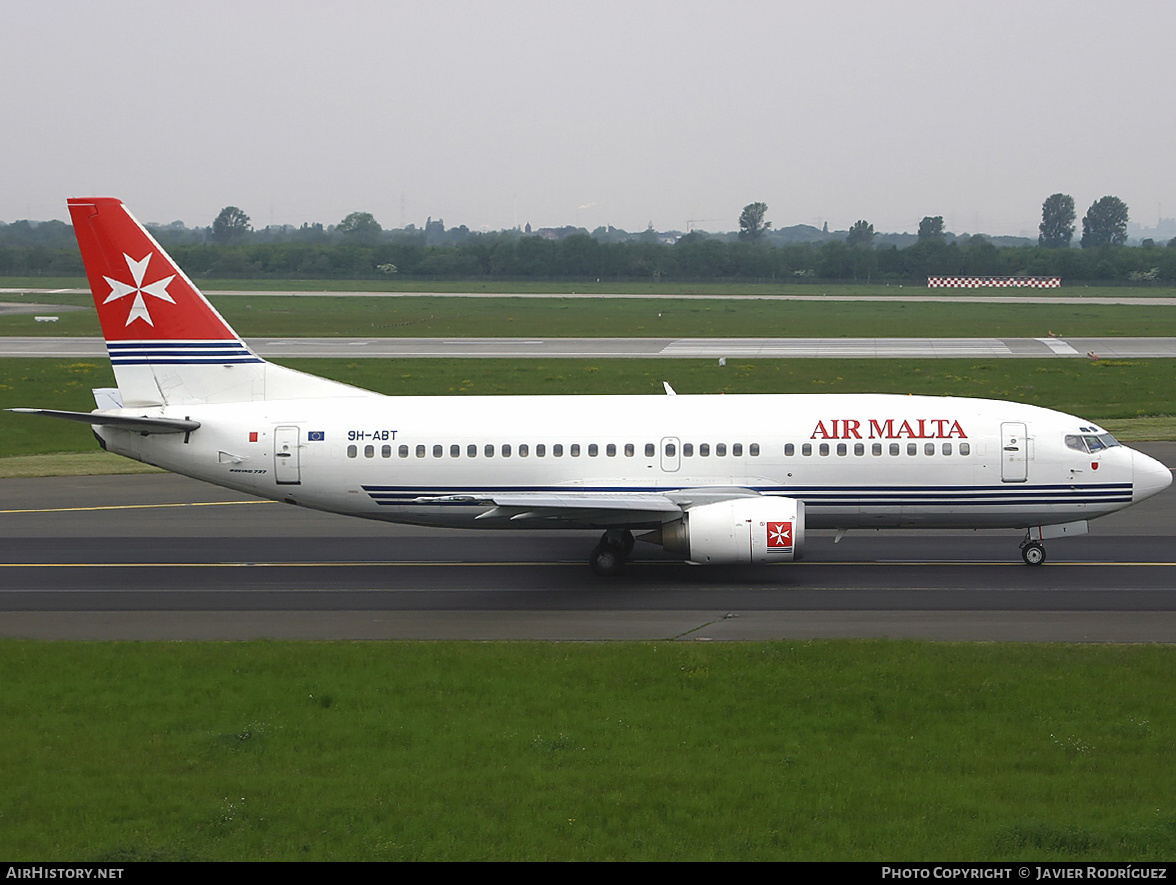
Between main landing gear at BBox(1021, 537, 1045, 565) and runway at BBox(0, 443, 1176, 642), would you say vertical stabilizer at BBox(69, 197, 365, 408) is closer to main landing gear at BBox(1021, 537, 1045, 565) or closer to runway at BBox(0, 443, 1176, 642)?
runway at BBox(0, 443, 1176, 642)

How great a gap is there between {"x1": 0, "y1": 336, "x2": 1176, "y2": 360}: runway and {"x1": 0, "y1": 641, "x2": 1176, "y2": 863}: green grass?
56.4 m

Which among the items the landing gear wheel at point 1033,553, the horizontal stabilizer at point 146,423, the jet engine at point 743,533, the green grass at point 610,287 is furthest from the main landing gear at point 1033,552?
the green grass at point 610,287

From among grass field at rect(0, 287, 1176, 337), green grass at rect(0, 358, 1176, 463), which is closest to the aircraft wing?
green grass at rect(0, 358, 1176, 463)

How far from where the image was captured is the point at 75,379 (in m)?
66.0

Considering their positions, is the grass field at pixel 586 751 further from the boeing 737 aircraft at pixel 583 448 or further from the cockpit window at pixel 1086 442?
the cockpit window at pixel 1086 442

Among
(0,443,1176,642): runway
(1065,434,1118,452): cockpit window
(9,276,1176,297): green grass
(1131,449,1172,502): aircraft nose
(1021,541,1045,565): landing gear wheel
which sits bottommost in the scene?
(0,443,1176,642): runway

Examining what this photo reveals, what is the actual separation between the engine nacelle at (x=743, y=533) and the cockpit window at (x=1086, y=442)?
7.17 metres

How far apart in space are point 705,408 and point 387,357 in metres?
50.0

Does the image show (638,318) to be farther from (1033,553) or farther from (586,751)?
(586,751)

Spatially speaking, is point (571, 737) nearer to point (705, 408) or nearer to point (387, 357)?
point (705, 408)

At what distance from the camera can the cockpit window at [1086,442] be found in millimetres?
28922

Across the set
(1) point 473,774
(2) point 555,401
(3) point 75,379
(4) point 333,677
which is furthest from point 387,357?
(1) point 473,774

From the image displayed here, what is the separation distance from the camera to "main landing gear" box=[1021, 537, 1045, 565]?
29.2 m

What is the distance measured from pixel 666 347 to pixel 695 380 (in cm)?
1996
